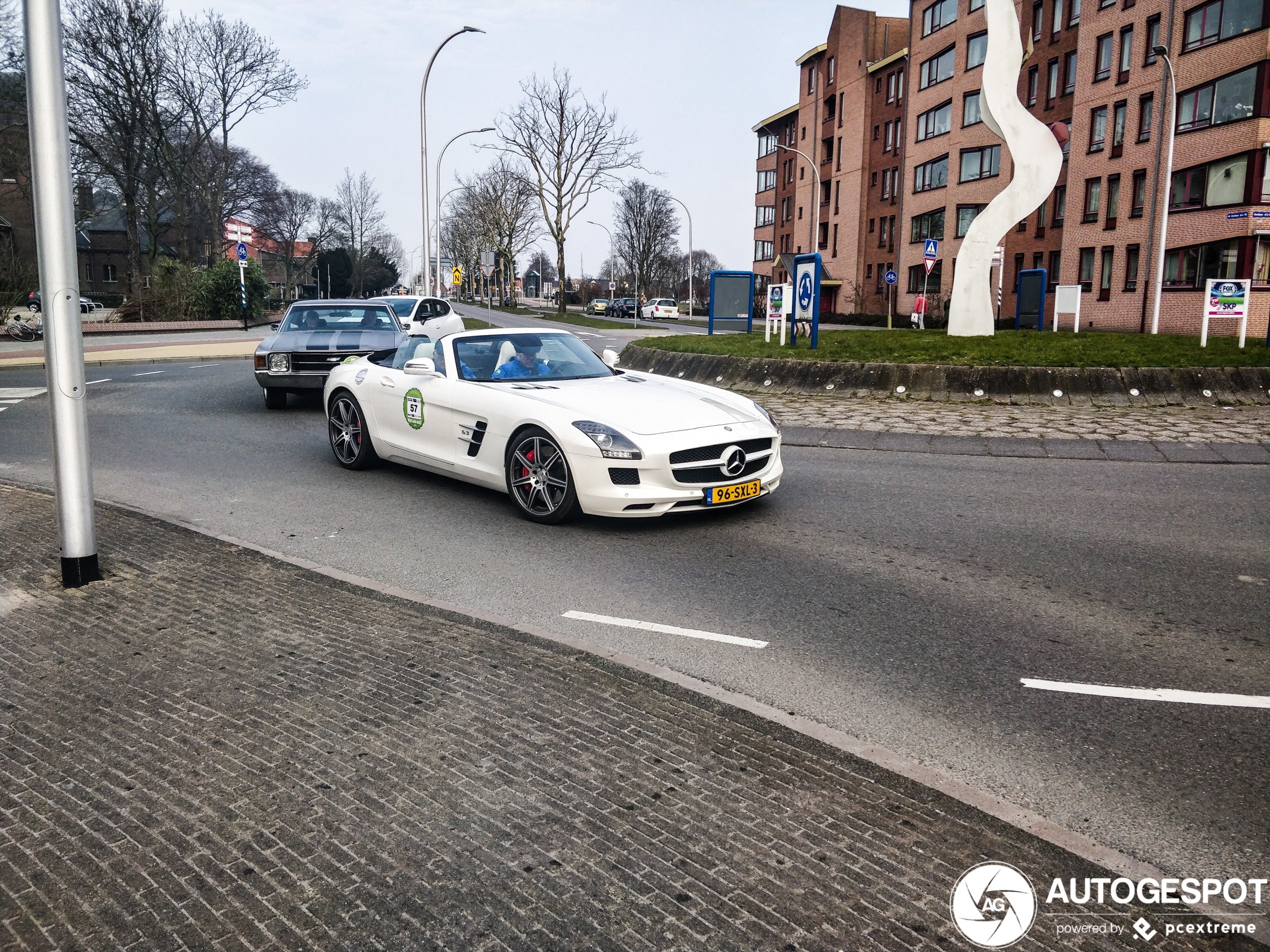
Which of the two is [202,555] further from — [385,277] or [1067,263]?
[385,277]

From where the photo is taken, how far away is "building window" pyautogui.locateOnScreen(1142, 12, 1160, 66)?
3900 cm

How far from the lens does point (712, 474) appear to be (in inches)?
290

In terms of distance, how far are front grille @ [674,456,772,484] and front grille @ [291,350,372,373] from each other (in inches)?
310

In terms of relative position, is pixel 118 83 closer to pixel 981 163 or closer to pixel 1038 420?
pixel 981 163

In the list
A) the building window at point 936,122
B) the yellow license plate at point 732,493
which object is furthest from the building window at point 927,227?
the yellow license plate at point 732,493

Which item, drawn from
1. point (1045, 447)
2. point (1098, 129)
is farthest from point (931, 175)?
point (1045, 447)

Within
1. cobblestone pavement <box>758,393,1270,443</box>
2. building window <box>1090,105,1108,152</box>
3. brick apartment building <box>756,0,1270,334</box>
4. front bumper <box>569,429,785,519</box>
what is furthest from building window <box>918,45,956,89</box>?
front bumper <box>569,429,785,519</box>

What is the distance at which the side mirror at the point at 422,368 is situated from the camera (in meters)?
8.67

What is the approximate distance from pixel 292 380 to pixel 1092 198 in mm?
39324

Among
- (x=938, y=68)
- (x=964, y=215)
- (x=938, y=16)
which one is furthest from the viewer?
(x=938, y=68)

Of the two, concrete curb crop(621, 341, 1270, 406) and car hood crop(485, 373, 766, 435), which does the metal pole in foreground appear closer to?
car hood crop(485, 373, 766, 435)

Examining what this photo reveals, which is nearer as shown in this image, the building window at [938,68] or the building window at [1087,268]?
the building window at [1087,268]

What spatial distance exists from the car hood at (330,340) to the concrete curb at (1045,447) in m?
5.83

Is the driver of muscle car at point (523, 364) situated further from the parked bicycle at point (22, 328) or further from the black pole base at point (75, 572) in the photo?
the parked bicycle at point (22, 328)
